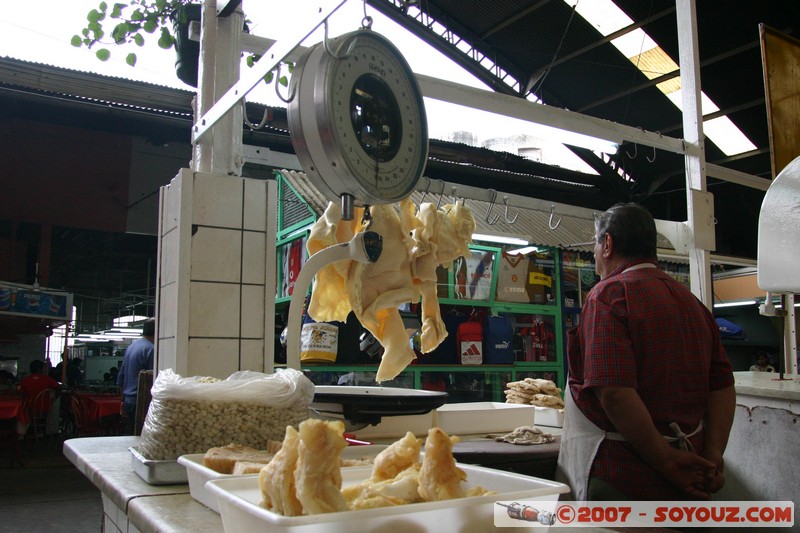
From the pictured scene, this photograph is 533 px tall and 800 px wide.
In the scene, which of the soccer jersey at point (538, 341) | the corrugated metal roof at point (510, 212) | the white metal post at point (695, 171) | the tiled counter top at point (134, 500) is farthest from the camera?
the soccer jersey at point (538, 341)

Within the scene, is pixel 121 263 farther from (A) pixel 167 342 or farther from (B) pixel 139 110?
(A) pixel 167 342

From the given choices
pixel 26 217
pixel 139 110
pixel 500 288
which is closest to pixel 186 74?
pixel 500 288

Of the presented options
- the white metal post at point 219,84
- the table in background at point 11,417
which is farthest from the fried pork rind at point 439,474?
the table in background at point 11,417

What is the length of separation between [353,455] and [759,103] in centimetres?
1055

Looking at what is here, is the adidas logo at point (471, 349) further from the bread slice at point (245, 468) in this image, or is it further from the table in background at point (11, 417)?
the table in background at point (11, 417)

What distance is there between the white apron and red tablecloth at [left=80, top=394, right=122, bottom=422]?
33.7 feet

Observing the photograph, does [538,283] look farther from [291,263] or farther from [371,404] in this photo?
[371,404]

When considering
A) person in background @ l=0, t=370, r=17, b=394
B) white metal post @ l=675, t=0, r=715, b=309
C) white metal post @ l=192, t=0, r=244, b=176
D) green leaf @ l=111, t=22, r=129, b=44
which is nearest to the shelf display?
white metal post @ l=675, t=0, r=715, b=309

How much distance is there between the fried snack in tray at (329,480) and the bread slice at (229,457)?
381mm

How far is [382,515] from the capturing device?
809 mm

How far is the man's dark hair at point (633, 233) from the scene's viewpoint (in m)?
2.15

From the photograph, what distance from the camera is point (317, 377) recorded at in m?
5.72

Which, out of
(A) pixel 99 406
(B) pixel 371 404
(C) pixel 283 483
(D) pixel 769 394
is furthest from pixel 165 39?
(A) pixel 99 406

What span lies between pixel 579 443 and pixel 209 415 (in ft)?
3.89
